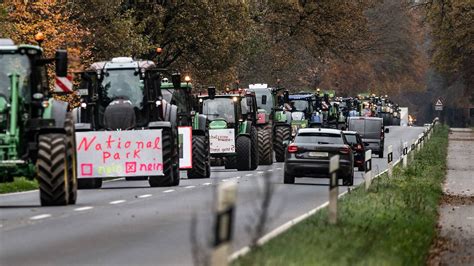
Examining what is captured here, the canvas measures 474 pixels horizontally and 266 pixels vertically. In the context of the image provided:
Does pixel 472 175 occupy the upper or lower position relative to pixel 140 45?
lower

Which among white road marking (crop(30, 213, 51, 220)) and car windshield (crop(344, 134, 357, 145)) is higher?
white road marking (crop(30, 213, 51, 220))

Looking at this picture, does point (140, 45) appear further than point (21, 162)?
Yes

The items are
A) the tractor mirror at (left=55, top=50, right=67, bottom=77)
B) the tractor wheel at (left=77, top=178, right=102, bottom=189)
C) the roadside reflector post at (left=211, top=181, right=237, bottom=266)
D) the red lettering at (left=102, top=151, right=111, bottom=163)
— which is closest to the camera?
the roadside reflector post at (left=211, top=181, right=237, bottom=266)

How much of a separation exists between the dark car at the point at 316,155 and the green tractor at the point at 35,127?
12.2 m

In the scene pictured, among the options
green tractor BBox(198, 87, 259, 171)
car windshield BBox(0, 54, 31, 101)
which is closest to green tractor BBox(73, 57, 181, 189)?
car windshield BBox(0, 54, 31, 101)

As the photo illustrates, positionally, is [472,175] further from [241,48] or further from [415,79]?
[415,79]

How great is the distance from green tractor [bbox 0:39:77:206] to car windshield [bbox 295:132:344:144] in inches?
510

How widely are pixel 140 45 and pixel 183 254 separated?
39.4m

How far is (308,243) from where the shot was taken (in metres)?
14.8

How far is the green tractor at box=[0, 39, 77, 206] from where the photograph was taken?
21.7 meters

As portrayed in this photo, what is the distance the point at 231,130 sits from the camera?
42.1 meters

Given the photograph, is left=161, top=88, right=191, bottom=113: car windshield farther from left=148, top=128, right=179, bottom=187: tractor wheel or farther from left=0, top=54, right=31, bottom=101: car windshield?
left=0, top=54, right=31, bottom=101: car windshield

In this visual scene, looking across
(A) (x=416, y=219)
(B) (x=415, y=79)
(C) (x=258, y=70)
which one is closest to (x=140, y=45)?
(C) (x=258, y=70)

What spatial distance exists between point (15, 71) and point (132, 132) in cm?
729
